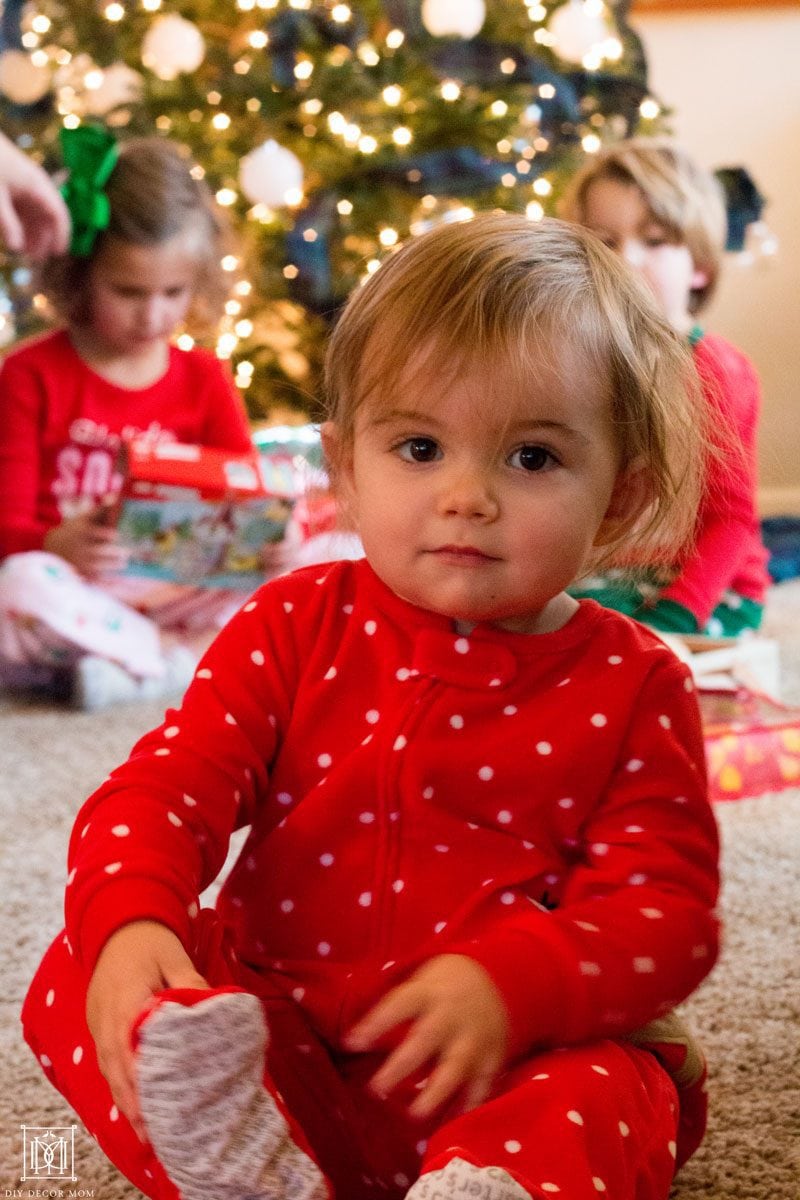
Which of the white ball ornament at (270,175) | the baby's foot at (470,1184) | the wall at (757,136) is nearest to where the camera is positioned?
the baby's foot at (470,1184)

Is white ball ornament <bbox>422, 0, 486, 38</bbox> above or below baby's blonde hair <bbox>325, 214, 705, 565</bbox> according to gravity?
above

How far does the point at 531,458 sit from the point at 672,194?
1.29m

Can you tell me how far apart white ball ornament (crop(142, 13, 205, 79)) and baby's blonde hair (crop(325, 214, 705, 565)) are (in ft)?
6.12

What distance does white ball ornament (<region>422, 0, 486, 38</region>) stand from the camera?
2.44 meters

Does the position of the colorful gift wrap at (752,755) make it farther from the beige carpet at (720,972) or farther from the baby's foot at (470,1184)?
the baby's foot at (470,1184)

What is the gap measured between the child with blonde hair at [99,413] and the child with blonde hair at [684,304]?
21.9 inches

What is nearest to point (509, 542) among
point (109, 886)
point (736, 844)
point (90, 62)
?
point (109, 886)

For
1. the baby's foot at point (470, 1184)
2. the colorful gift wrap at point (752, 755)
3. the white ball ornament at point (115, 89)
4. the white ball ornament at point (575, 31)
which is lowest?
the colorful gift wrap at point (752, 755)

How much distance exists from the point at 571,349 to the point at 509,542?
3.8 inches

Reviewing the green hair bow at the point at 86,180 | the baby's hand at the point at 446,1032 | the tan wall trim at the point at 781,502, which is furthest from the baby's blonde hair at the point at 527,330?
the tan wall trim at the point at 781,502

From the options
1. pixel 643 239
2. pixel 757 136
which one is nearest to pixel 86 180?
pixel 643 239

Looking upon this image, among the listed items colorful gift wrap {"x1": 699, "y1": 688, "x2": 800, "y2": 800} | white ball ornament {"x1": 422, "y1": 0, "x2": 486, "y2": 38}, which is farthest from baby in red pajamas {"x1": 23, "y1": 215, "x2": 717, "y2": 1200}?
white ball ornament {"x1": 422, "y1": 0, "x2": 486, "y2": 38}

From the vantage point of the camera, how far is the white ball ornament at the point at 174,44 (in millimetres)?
2445

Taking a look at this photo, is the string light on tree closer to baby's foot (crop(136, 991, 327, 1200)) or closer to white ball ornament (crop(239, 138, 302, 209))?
white ball ornament (crop(239, 138, 302, 209))
